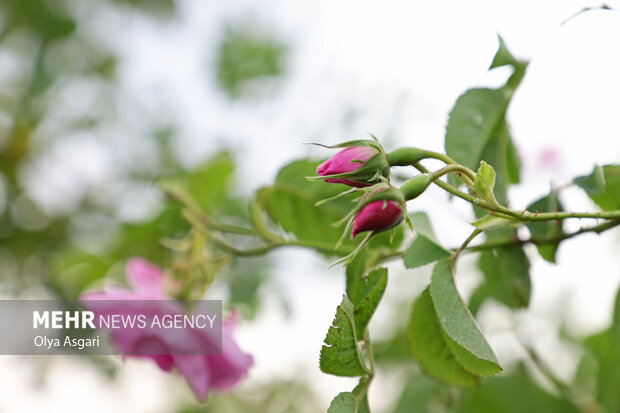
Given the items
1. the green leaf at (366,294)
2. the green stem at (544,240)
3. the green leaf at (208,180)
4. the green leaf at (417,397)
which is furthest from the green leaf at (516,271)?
the green leaf at (208,180)

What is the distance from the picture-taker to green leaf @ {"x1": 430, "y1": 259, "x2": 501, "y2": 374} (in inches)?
13.5

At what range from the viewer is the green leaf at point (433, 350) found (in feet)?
1.34

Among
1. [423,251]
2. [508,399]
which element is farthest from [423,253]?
[508,399]

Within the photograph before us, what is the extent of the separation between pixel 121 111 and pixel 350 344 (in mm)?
1329

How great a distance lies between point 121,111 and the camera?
153 centimetres

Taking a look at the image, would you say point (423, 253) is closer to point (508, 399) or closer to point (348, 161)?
point (348, 161)

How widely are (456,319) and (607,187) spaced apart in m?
0.16

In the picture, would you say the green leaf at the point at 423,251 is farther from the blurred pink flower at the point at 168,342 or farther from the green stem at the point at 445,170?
the blurred pink flower at the point at 168,342

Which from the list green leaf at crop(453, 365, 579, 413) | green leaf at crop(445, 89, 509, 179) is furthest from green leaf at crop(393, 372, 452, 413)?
green leaf at crop(445, 89, 509, 179)

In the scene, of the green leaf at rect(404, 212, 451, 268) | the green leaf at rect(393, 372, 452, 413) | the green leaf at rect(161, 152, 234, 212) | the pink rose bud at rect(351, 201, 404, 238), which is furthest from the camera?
the green leaf at rect(161, 152, 234, 212)

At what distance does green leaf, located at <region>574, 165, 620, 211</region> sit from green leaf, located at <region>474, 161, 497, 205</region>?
0.45ft

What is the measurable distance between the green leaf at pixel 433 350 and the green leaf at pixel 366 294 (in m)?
0.05

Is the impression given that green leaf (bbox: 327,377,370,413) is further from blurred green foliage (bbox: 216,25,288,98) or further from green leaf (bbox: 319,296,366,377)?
blurred green foliage (bbox: 216,25,288,98)

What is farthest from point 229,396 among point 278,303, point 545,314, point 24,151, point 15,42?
point 15,42
